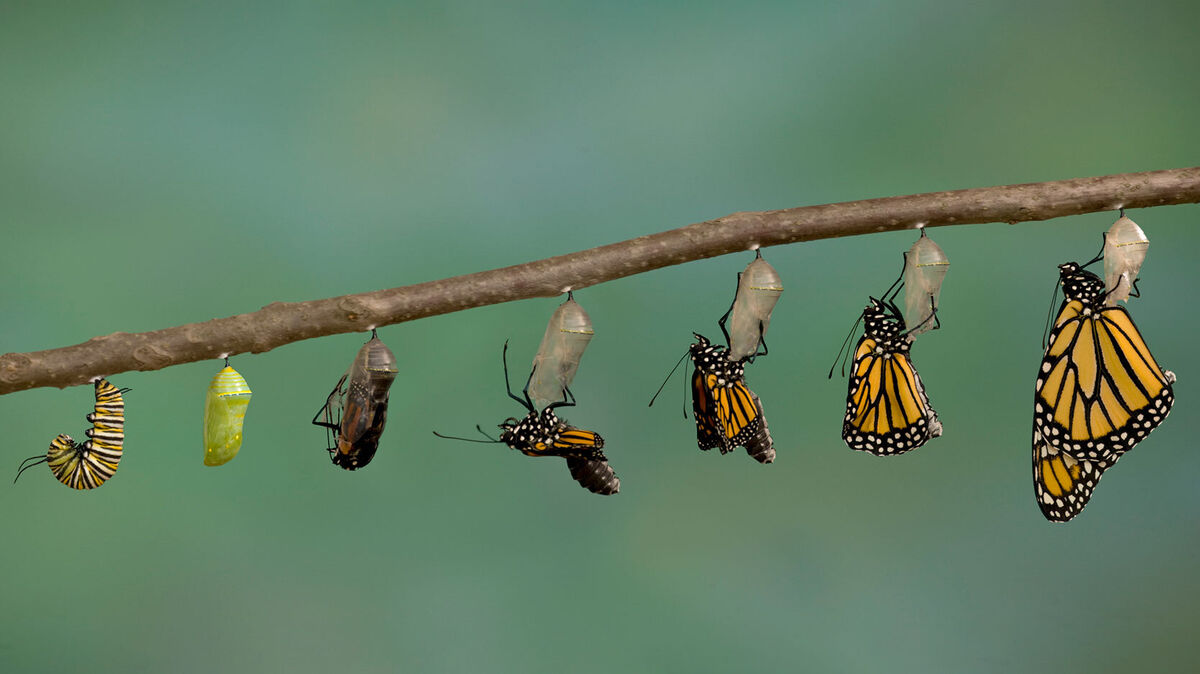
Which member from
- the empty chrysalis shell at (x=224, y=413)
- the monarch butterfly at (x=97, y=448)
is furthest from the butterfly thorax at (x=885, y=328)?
the monarch butterfly at (x=97, y=448)

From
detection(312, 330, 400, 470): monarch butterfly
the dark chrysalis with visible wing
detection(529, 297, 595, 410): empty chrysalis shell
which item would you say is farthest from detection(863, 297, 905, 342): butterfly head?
detection(312, 330, 400, 470): monarch butterfly

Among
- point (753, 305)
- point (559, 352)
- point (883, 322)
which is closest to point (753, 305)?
point (753, 305)

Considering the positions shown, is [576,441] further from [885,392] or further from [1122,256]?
[1122,256]

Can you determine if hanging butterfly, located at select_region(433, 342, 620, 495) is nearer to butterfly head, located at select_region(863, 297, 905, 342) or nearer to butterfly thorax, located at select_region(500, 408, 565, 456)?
butterfly thorax, located at select_region(500, 408, 565, 456)

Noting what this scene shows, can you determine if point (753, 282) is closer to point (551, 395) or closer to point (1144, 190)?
point (551, 395)

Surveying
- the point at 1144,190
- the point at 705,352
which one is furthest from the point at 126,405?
the point at 1144,190
